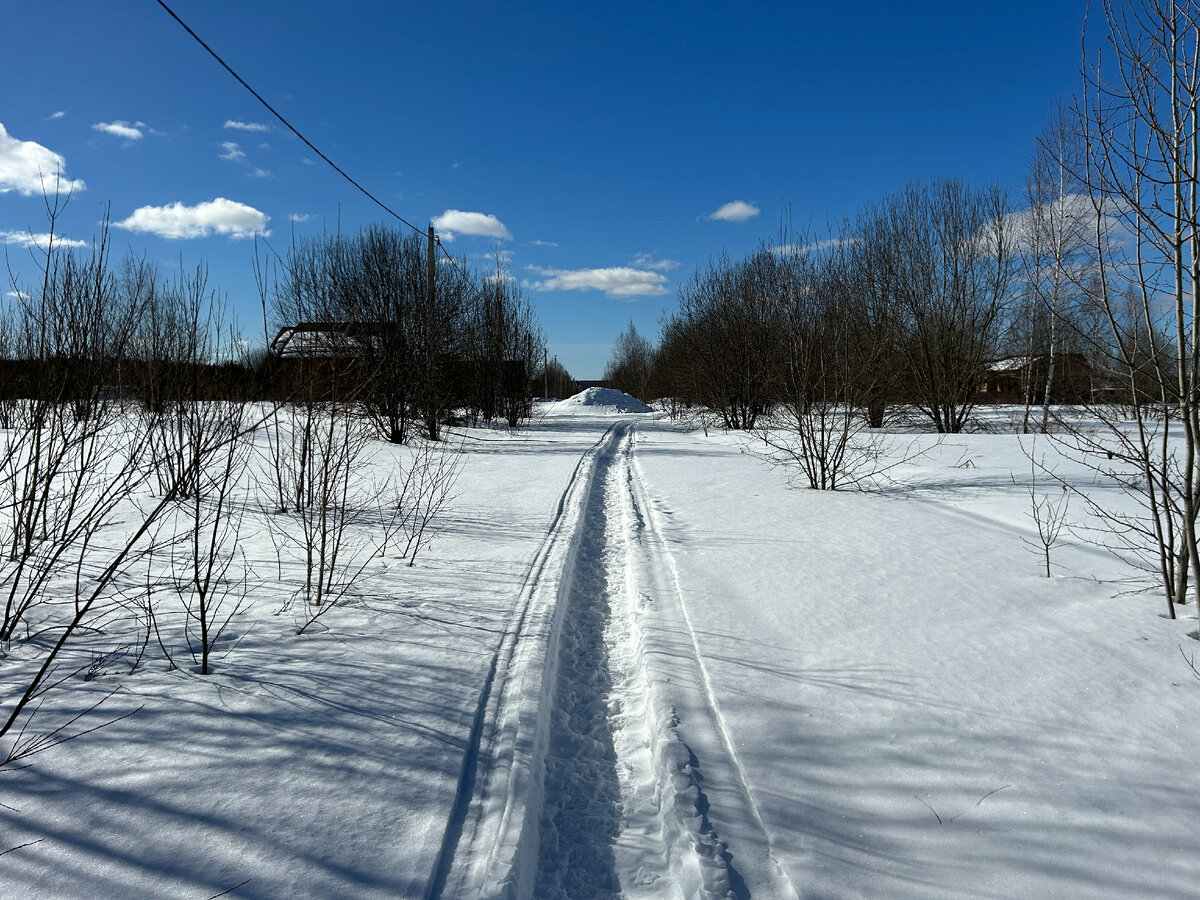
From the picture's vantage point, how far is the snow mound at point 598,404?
1627 inches

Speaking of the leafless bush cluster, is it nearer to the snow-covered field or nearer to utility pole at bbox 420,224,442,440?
the snow-covered field

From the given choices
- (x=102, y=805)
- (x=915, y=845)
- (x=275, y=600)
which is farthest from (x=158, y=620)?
(x=915, y=845)

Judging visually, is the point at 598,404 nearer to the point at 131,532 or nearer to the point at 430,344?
the point at 430,344

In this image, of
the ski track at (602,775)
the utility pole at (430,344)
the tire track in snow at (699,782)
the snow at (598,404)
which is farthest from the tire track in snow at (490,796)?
the snow at (598,404)

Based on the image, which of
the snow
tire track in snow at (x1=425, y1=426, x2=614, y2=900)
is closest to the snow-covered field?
tire track in snow at (x1=425, y1=426, x2=614, y2=900)

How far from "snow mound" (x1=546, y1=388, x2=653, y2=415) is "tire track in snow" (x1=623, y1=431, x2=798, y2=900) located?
3598cm

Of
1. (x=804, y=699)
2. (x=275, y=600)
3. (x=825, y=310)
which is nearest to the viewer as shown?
(x=804, y=699)

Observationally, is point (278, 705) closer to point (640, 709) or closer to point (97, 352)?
point (640, 709)

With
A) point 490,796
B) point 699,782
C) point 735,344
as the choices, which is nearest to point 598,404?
point 735,344

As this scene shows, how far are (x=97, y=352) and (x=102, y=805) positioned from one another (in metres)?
3.39

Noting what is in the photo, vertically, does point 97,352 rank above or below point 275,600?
above

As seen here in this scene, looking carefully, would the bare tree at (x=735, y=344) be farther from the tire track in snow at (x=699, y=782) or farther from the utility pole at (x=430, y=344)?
the tire track in snow at (x=699, y=782)

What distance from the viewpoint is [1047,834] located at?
2111 millimetres

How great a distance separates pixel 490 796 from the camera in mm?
2291
